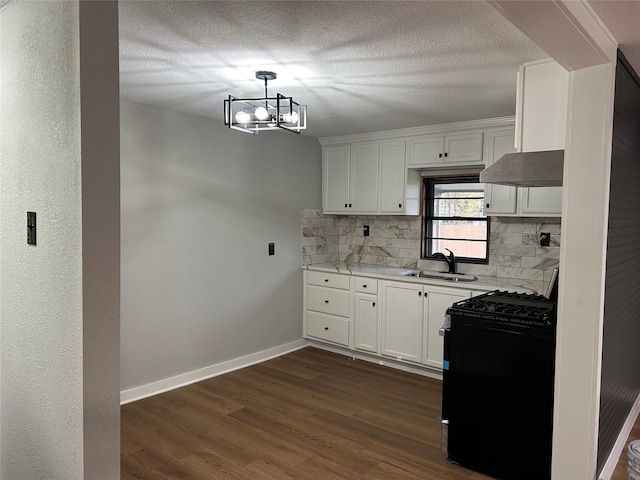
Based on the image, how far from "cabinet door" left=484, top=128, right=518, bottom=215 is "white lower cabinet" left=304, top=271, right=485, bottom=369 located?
2.39 ft

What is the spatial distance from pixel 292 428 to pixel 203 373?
130cm

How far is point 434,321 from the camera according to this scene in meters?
4.25

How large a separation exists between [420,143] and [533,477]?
2.97 metres

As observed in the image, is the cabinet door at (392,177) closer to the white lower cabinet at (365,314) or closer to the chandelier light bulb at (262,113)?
the white lower cabinet at (365,314)

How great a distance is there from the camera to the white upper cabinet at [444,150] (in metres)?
4.25

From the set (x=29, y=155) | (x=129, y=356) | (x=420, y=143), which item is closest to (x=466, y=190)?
(x=420, y=143)

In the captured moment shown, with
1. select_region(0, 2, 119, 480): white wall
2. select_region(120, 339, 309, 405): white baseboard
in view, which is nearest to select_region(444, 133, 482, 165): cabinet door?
select_region(120, 339, 309, 405): white baseboard

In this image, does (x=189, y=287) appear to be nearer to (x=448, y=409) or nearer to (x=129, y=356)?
(x=129, y=356)

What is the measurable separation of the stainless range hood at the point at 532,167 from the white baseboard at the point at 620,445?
1.57m

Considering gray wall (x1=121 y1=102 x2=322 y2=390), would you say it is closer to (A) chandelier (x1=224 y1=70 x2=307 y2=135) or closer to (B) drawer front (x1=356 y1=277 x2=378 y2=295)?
(B) drawer front (x1=356 y1=277 x2=378 y2=295)

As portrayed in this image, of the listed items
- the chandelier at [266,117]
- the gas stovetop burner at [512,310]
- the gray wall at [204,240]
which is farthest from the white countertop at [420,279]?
the chandelier at [266,117]

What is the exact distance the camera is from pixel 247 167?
461cm

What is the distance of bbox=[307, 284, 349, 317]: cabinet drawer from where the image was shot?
4953mm

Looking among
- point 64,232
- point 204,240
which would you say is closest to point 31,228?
point 64,232
